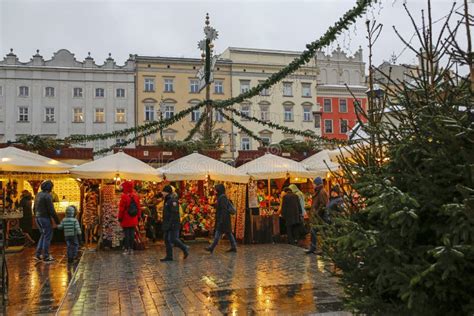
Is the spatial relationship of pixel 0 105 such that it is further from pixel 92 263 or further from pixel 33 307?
pixel 33 307

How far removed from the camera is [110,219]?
1303 centimetres

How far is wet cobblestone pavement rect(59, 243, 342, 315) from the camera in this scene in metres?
6.21

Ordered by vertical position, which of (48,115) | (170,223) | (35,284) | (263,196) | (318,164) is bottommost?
(35,284)

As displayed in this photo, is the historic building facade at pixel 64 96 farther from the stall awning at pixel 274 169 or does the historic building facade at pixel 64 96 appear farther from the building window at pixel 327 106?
the stall awning at pixel 274 169

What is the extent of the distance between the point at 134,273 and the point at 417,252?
6940 mm

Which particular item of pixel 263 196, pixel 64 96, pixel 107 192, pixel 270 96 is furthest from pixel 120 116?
pixel 107 192

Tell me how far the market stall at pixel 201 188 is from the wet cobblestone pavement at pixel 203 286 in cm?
275

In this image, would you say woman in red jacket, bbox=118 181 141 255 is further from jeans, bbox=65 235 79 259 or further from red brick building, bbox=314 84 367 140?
red brick building, bbox=314 84 367 140

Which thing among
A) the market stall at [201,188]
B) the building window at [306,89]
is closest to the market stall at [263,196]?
the market stall at [201,188]

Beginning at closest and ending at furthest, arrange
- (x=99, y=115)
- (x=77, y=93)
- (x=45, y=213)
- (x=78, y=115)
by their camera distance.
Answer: (x=45, y=213) → (x=78, y=115) → (x=77, y=93) → (x=99, y=115)

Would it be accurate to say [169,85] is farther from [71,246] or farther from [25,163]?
[71,246]

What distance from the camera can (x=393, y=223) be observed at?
10.1ft

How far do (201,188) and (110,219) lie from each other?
3562 millimetres

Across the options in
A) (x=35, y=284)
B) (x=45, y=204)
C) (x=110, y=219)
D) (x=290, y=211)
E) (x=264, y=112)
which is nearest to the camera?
(x=35, y=284)
